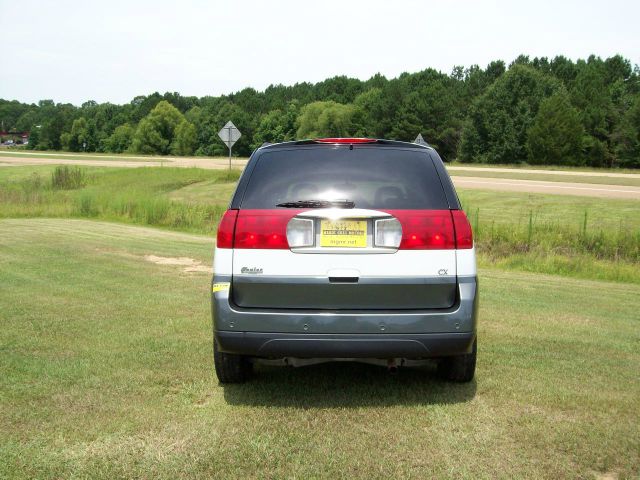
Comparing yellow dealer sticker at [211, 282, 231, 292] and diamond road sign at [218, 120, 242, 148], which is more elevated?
diamond road sign at [218, 120, 242, 148]

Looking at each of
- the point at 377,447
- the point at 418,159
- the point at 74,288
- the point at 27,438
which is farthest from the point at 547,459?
the point at 74,288

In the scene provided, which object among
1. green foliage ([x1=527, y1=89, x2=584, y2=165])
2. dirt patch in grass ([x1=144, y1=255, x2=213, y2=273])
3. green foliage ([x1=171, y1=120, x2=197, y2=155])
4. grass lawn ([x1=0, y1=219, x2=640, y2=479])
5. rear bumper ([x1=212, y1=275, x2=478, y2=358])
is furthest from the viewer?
green foliage ([x1=171, y1=120, x2=197, y2=155])

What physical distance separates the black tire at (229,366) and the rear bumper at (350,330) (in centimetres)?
50

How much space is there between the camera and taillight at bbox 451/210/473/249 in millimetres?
4383

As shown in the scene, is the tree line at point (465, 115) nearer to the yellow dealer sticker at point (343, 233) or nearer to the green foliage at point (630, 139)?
the green foliage at point (630, 139)

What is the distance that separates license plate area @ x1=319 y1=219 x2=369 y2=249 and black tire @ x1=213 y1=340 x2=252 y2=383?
1.16m

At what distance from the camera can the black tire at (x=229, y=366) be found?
191 inches

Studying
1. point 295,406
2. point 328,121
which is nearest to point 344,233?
point 295,406

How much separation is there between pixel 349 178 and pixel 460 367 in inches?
63.0

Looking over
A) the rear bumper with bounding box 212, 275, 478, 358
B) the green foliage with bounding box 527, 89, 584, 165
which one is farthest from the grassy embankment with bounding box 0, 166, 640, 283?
the green foliage with bounding box 527, 89, 584, 165

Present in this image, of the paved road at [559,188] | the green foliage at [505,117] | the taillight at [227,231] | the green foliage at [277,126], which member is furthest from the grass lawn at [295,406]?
the green foliage at [277,126]

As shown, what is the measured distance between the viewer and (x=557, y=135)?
7081 centimetres

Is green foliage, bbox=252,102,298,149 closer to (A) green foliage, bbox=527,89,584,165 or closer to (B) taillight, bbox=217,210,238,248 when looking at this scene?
(A) green foliage, bbox=527,89,584,165

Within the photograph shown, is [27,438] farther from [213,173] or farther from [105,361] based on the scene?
[213,173]
